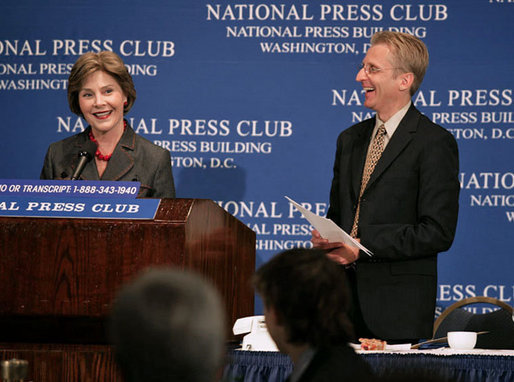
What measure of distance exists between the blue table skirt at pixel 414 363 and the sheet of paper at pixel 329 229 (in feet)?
1.34

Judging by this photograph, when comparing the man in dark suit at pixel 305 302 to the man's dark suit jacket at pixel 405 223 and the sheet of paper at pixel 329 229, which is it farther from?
the man's dark suit jacket at pixel 405 223

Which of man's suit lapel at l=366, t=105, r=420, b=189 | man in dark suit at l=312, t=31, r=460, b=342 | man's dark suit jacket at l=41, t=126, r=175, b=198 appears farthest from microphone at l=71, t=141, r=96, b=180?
man's suit lapel at l=366, t=105, r=420, b=189

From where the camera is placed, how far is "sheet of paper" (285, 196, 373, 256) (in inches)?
108

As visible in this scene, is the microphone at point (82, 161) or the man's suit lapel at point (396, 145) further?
the man's suit lapel at point (396, 145)

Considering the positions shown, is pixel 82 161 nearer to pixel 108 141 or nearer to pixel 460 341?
pixel 108 141

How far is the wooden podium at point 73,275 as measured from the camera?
2.15 m

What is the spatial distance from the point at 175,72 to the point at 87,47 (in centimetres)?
61

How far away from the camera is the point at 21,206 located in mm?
2270

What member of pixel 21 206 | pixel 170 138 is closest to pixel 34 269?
pixel 21 206

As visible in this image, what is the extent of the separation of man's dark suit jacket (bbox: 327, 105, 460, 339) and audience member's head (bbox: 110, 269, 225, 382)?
2402mm

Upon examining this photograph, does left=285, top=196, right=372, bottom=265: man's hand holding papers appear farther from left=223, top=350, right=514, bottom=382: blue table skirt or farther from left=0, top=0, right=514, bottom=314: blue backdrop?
left=0, top=0, right=514, bottom=314: blue backdrop

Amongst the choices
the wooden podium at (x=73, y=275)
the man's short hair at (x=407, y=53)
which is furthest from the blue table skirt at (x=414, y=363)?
the man's short hair at (x=407, y=53)

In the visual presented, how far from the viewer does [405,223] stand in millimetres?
3340

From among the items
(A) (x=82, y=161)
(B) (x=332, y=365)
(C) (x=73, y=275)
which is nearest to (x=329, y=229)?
(A) (x=82, y=161)
